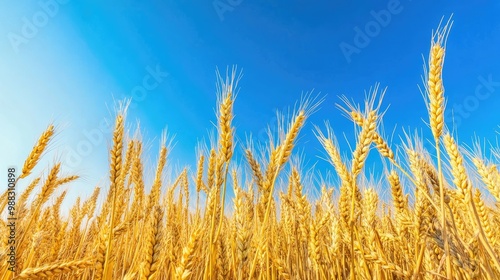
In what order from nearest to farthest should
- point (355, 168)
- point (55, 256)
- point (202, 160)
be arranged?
point (355, 168)
point (55, 256)
point (202, 160)

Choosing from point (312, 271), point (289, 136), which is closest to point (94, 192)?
point (312, 271)

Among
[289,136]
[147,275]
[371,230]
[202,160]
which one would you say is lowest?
[147,275]

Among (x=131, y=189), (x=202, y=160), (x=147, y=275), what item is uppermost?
(x=202, y=160)

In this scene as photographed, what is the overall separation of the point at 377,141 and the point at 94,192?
442 centimetres

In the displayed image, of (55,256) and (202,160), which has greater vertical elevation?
(202,160)

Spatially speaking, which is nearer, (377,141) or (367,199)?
(377,141)

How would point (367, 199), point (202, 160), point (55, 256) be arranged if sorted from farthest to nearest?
point (202, 160)
point (55, 256)
point (367, 199)

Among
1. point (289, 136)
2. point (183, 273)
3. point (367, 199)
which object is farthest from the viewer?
point (367, 199)

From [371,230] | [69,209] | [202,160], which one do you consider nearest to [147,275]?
[371,230]

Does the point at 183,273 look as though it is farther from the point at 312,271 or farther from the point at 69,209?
the point at 69,209

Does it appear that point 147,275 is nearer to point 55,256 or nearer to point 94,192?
point 55,256

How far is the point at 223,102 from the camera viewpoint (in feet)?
7.24

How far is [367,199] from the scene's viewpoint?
8.63 ft

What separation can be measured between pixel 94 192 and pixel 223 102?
374 cm
